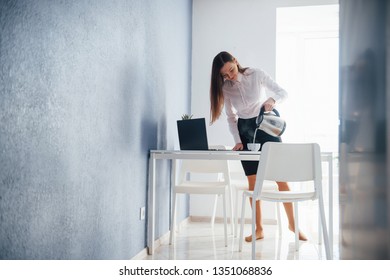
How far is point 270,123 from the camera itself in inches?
96.7

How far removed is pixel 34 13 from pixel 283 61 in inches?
140

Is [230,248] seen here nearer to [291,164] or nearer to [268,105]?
[291,164]

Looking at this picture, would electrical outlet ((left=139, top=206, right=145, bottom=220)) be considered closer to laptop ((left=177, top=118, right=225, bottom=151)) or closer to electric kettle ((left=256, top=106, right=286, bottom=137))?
laptop ((left=177, top=118, right=225, bottom=151))

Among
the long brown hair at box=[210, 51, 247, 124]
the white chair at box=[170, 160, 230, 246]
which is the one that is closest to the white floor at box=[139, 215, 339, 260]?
the white chair at box=[170, 160, 230, 246]

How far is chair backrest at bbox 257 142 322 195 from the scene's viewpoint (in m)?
1.96

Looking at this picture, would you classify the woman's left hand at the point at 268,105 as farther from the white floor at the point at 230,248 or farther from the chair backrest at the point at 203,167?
the white floor at the point at 230,248

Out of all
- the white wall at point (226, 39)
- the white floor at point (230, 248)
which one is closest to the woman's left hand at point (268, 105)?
the white floor at point (230, 248)

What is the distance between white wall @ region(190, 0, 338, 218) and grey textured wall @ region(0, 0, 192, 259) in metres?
1.10

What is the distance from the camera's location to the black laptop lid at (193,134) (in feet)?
7.85

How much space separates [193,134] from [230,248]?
0.80 m

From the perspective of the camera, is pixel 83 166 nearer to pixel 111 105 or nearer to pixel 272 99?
pixel 111 105

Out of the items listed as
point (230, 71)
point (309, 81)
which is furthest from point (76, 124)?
point (309, 81)

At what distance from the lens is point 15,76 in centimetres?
107

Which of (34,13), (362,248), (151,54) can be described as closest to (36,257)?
(34,13)
